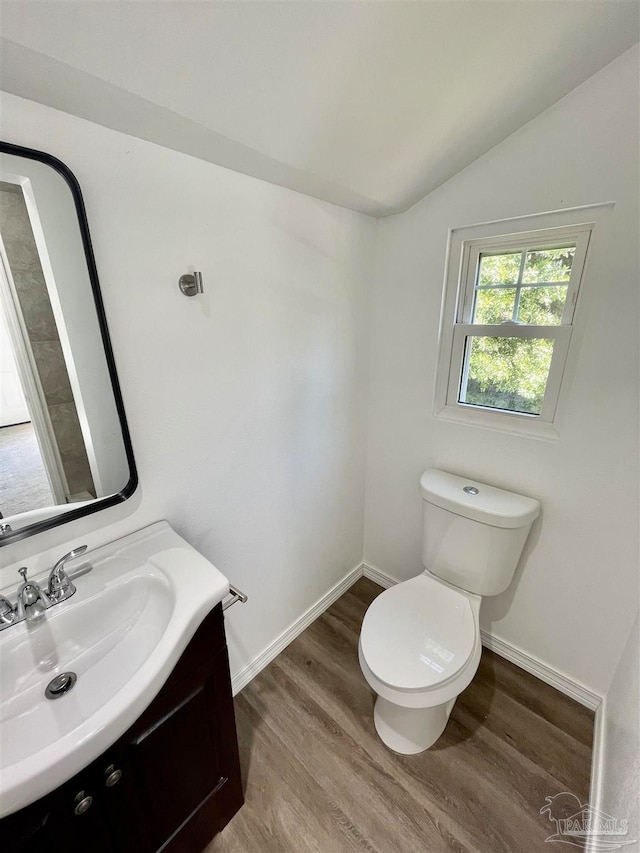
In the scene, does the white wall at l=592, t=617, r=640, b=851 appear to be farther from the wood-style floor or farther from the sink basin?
the sink basin

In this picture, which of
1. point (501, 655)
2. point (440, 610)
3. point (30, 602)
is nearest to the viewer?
point (30, 602)

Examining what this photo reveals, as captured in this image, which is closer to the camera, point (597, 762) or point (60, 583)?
point (60, 583)

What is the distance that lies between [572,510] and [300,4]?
1642 millimetres

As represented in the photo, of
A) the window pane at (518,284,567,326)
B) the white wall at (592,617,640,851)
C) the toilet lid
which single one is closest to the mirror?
the toilet lid

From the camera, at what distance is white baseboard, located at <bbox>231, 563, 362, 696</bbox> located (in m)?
1.53

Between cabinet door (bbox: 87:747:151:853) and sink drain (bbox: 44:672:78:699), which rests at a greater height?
sink drain (bbox: 44:672:78:699)

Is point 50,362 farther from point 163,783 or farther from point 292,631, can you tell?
point 292,631

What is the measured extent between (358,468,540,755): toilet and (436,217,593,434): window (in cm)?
35

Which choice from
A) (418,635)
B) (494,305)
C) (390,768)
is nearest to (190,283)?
(494,305)

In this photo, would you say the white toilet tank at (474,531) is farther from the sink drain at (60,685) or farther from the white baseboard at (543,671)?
the sink drain at (60,685)

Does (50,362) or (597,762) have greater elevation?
(50,362)

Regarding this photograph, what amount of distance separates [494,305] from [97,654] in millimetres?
1690

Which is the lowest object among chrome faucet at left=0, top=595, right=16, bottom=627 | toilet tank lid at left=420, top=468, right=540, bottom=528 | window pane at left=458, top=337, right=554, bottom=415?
toilet tank lid at left=420, top=468, right=540, bottom=528

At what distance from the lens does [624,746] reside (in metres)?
1.04
